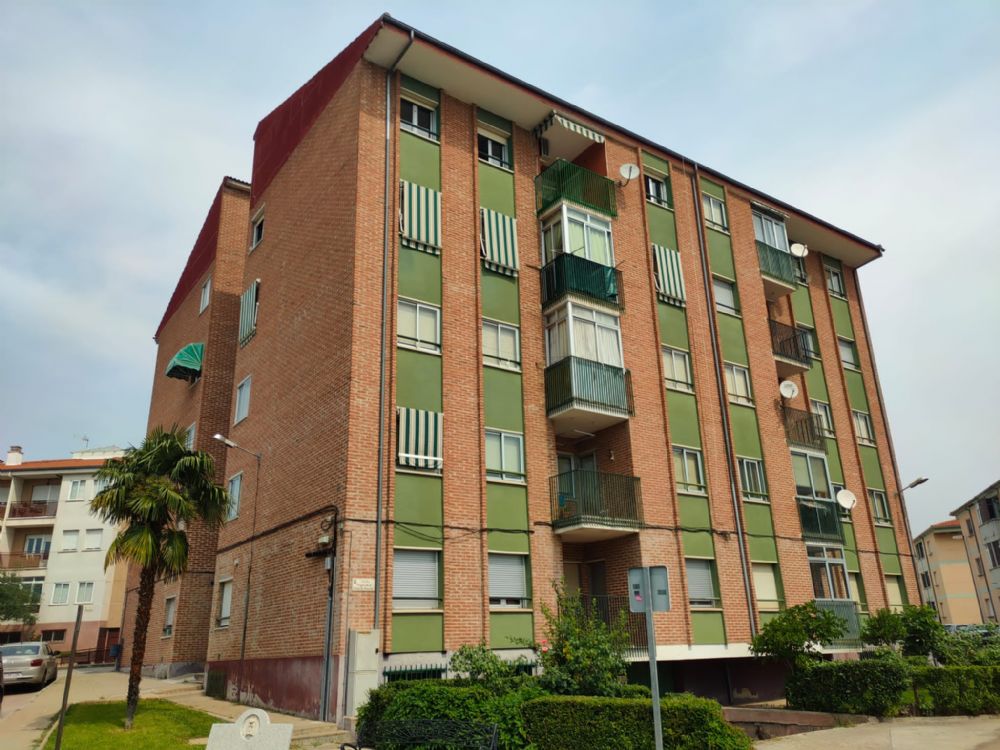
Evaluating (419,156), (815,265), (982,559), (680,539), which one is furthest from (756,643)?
(982,559)

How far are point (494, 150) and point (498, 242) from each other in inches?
134

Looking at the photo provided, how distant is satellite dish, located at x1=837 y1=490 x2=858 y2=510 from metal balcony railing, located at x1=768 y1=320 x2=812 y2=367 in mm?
4808

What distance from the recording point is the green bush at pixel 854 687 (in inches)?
671

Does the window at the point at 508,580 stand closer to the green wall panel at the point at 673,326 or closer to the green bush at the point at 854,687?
the green bush at the point at 854,687

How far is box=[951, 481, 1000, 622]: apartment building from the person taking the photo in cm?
6075

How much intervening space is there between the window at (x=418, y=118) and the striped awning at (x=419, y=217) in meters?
1.87

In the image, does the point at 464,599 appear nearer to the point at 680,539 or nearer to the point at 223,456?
the point at 680,539

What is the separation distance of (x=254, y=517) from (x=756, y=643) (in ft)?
45.2

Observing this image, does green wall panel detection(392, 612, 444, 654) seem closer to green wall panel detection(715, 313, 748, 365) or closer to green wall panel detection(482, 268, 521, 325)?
green wall panel detection(482, 268, 521, 325)

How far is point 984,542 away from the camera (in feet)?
208

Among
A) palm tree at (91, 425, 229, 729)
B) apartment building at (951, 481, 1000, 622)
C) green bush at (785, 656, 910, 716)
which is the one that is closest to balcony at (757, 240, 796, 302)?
green bush at (785, 656, 910, 716)

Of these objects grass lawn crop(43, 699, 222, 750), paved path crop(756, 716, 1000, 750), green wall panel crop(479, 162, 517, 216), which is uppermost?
green wall panel crop(479, 162, 517, 216)

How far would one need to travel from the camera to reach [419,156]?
70.2ft

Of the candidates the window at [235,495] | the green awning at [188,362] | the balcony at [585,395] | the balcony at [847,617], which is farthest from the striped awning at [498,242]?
the balcony at [847,617]
